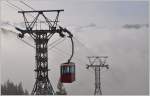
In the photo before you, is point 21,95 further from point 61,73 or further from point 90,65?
point 61,73

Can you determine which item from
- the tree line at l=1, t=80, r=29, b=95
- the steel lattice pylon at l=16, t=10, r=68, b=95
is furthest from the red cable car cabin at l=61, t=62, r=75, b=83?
the tree line at l=1, t=80, r=29, b=95

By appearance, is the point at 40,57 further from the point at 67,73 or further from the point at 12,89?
the point at 12,89

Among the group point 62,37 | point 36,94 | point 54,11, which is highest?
point 54,11

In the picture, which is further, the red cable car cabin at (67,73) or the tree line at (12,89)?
the tree line at (12,89)

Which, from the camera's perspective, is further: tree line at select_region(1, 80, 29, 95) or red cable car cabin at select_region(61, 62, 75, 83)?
tree line at select_region(1, 80, 29, 95)

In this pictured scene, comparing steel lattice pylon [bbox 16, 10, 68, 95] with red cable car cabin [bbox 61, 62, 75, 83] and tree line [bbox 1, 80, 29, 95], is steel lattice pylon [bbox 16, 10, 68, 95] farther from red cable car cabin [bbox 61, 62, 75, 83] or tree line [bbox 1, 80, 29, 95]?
tree line [bbox 1, 80, 29, 95]

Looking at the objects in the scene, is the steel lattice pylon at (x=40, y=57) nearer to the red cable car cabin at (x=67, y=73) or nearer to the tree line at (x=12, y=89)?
the red cable car cabin at (x=67, y=73)

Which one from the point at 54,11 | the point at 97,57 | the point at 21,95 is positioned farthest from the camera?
the point at 21,95

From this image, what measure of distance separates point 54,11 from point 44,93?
4774 mm

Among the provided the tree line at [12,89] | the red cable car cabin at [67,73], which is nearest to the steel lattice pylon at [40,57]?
the red cable car cabin at [67,73]

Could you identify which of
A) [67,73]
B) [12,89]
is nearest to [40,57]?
[67,73]

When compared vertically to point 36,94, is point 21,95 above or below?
below

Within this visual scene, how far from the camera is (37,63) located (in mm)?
24344

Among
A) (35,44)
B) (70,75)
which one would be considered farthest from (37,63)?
(70,75)
